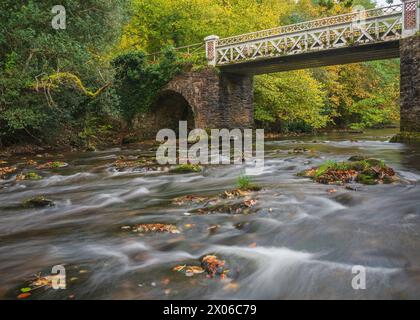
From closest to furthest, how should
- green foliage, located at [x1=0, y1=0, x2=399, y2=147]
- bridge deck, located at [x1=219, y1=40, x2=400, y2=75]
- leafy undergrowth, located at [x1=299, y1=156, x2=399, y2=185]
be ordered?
1. leafy undergrowth, located at [x1=299, y1=156, x2=399, y2=185]
2. green foliage, located at [x1=0, y1=0, x2=399, y2=147]
3. bridge deck, located at [x1=219, y1=40, x2=400, y2=75]

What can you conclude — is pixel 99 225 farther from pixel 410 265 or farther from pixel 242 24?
pixel 242 24

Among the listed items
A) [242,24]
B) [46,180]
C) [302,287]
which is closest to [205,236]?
[302,287]

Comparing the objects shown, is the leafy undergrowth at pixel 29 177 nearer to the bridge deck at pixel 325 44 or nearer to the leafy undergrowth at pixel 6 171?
the leafy undergrowth at pixel 6 171

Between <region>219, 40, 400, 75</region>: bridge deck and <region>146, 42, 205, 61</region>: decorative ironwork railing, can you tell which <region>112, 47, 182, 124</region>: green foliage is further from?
<region>219, 40, 400, 75</region>: bridge deck

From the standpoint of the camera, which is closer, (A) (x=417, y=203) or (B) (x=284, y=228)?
(B) (x=284, y=228)

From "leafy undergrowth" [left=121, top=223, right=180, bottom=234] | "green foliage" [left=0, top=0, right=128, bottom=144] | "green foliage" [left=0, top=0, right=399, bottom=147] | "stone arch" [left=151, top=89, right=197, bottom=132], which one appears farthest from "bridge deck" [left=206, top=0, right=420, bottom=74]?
"leafy undergrowth" [left=121, top=223, right=180, bottom=234]

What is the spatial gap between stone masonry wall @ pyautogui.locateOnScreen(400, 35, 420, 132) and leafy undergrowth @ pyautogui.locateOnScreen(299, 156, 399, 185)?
318 inches

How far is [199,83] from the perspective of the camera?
2298 centimetres

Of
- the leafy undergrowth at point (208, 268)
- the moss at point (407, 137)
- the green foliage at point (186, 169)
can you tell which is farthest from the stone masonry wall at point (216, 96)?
the leafy undergrowth at point (208, 268)

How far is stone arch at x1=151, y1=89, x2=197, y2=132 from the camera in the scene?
25562 millimetres

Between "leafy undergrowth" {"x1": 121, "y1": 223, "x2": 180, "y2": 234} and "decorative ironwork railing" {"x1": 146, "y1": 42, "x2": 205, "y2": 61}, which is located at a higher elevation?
"decorative ironwork railing" {"x1": 146, "y1": 42, "x2": 205, "y2": 61}

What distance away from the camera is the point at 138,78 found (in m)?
24.7

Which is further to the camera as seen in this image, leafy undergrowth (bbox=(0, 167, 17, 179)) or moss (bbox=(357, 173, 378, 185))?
leafy undergrowth (bbox=(0, 167, 17, 179))

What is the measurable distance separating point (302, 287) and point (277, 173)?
6313mm
